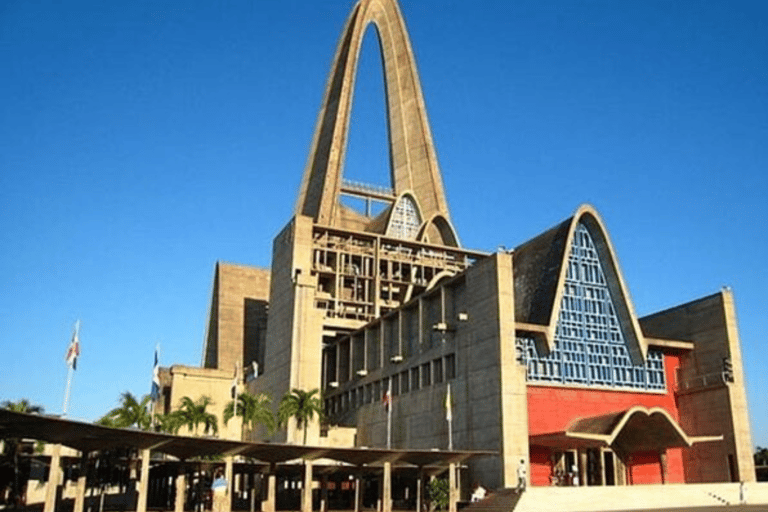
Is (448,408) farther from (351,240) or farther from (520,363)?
(351,240)

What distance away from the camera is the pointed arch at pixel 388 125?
277ft

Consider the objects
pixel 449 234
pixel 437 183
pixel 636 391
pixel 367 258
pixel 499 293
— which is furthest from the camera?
pixel 437 183

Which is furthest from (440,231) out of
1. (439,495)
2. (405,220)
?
(439,495)

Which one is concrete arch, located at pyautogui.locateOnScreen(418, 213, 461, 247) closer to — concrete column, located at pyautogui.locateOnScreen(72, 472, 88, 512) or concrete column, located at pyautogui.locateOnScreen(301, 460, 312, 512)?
concrete column, located at pyautogui.locateOnScreen(301, 460, 312, 512)

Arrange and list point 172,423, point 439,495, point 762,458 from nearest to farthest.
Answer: point 439,495
point 172,423
point 762,458

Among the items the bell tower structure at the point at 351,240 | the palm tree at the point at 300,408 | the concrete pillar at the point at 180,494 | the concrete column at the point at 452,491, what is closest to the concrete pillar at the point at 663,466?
the concrete column at the point at 452,491

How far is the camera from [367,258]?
7362cm

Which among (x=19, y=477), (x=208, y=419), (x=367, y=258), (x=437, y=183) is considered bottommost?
(x=19, y=477)

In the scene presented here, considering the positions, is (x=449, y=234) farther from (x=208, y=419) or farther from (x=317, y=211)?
(x=208, y=419)

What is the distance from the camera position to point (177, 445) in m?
32.1

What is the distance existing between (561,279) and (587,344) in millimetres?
4524

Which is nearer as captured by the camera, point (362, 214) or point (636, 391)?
point (636, 391)

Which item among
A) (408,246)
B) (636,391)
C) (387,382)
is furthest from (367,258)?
(636,391)

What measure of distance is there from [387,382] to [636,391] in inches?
711
